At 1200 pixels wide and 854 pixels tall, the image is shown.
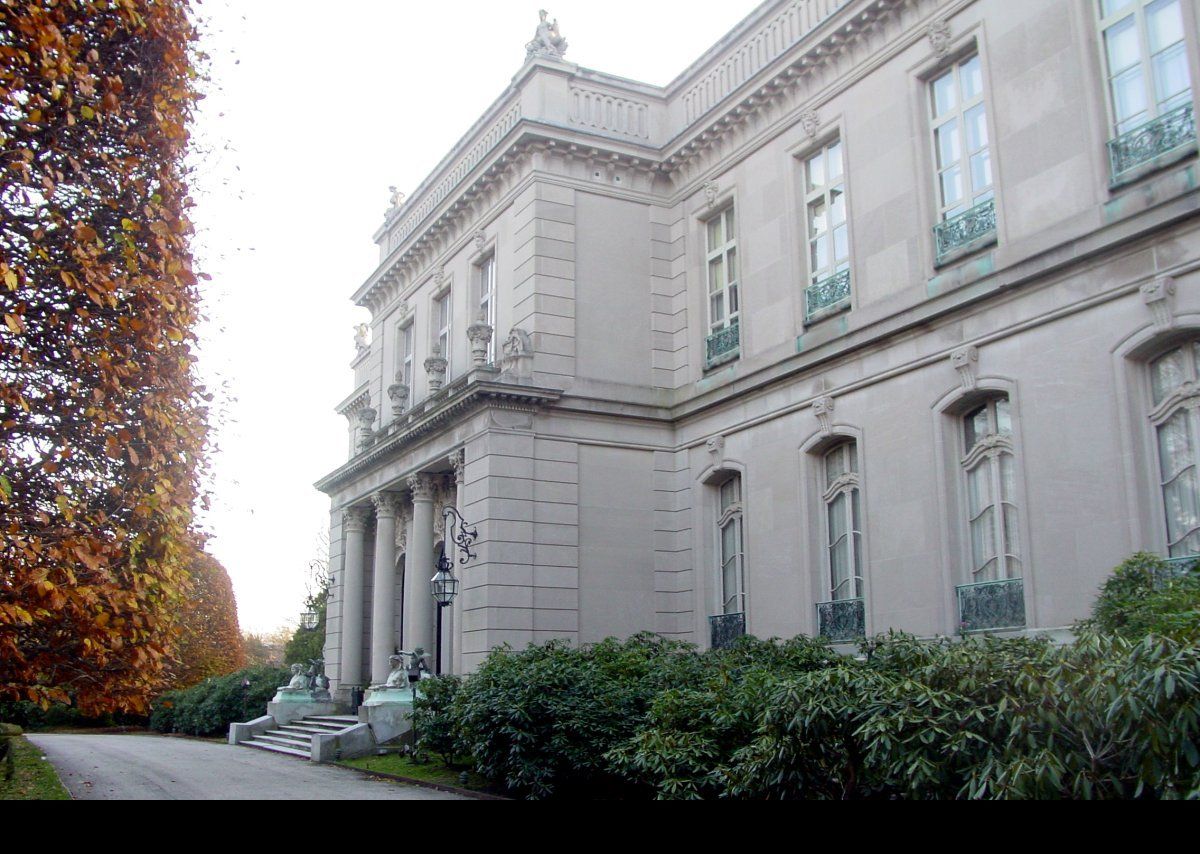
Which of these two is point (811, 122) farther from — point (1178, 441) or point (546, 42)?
point (1178, 441)

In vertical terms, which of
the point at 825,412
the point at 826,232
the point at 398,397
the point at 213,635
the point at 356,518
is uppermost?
the point at 826,232

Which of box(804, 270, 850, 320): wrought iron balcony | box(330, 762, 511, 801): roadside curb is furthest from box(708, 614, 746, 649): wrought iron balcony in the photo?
box(330, 762, 511, 801): roadside curb

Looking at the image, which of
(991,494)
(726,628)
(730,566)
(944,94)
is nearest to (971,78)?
(944,94)

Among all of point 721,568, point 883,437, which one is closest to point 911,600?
point 883,437

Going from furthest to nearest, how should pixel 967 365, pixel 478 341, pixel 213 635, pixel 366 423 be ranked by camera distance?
pixel 213 635, pixel 366 423, pixel 478 341, pixel 967 365

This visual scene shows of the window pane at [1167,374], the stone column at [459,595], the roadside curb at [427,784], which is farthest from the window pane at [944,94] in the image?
the roadside curb at [427,784]

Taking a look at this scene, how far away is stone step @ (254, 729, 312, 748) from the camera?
2302 cm

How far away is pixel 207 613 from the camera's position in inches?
1847

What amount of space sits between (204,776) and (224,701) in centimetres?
1229

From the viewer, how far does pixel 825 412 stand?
18.3 metres

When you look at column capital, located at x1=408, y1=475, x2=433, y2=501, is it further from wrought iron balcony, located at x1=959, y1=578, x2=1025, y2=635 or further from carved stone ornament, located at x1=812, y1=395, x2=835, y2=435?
wrought iron balcony, located at x1=959, y1=578, x2=1025, y2=635

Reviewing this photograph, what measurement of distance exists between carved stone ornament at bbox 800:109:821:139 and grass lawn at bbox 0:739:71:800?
15.9 metres

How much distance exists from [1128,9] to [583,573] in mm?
13167

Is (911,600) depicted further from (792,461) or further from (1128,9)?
(1128,9)
